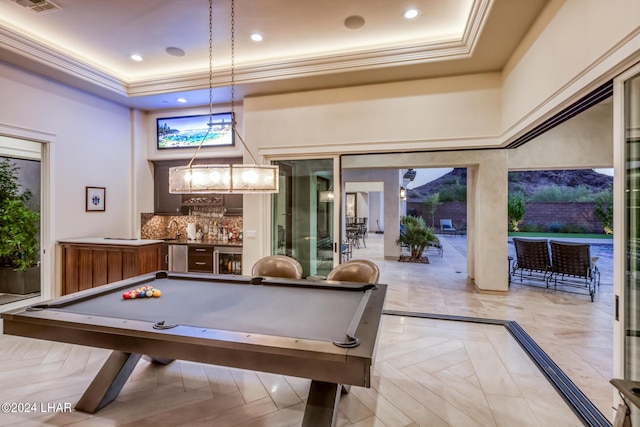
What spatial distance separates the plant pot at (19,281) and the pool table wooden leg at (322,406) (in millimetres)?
6156

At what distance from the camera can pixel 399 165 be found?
686 cm

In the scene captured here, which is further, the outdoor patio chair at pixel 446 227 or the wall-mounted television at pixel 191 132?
the outdoor patio chair at pixel 446 227

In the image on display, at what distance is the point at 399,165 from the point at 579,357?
4.51m

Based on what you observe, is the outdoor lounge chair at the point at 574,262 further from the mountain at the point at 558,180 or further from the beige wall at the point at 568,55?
the mountain at the point at 558,180

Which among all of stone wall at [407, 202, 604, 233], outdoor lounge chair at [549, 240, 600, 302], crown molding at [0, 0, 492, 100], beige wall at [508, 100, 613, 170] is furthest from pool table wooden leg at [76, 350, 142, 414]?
stone wall at [407, 202, 604, 233]

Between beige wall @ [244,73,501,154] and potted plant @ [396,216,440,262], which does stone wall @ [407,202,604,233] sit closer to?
potted plant @ [396,216,440,262]

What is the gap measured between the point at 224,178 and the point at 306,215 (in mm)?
2579

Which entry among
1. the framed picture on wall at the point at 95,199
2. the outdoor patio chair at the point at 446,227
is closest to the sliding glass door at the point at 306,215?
the framed picture on wall at the point at 95,199

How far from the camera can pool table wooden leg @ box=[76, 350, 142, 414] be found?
93.6 inches

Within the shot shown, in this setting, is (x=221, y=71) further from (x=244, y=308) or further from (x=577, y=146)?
(x=577, y=146)

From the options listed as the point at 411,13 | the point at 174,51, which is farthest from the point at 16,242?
the point at 411,13

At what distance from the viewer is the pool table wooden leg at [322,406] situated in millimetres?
1784

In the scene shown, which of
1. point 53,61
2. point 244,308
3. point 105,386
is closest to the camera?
point 244,308

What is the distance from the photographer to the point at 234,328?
6.19 feet
